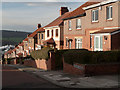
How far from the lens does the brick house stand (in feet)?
67.3

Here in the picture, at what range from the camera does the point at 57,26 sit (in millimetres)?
38125

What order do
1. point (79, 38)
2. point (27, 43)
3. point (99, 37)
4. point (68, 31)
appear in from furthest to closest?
1. point (27, 43)
2. point (68, 31)
3. point (79, 38)
4. point (99, 37)

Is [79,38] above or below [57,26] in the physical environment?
below

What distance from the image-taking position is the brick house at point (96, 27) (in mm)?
20500

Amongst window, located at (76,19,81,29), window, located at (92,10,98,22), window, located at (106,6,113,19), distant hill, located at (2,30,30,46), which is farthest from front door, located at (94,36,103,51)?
distant hill, located at (2,30,30,46)

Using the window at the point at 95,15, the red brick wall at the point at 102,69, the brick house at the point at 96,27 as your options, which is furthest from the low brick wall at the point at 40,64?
the window at the point at 95,15

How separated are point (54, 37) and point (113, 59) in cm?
2531

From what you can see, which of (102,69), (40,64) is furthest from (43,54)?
(102,69)

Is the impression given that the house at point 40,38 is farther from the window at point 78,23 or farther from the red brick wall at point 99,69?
the red brick wall at point 99,69

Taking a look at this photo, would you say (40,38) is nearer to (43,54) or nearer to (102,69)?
(43,54)

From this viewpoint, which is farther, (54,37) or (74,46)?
(54,37)

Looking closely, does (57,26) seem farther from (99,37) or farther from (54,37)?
(99,37)

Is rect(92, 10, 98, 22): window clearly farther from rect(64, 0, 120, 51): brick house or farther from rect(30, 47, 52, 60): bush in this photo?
rect(30, 47, 52, 60): bush

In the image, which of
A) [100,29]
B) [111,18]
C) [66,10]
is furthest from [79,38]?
[66,10]
